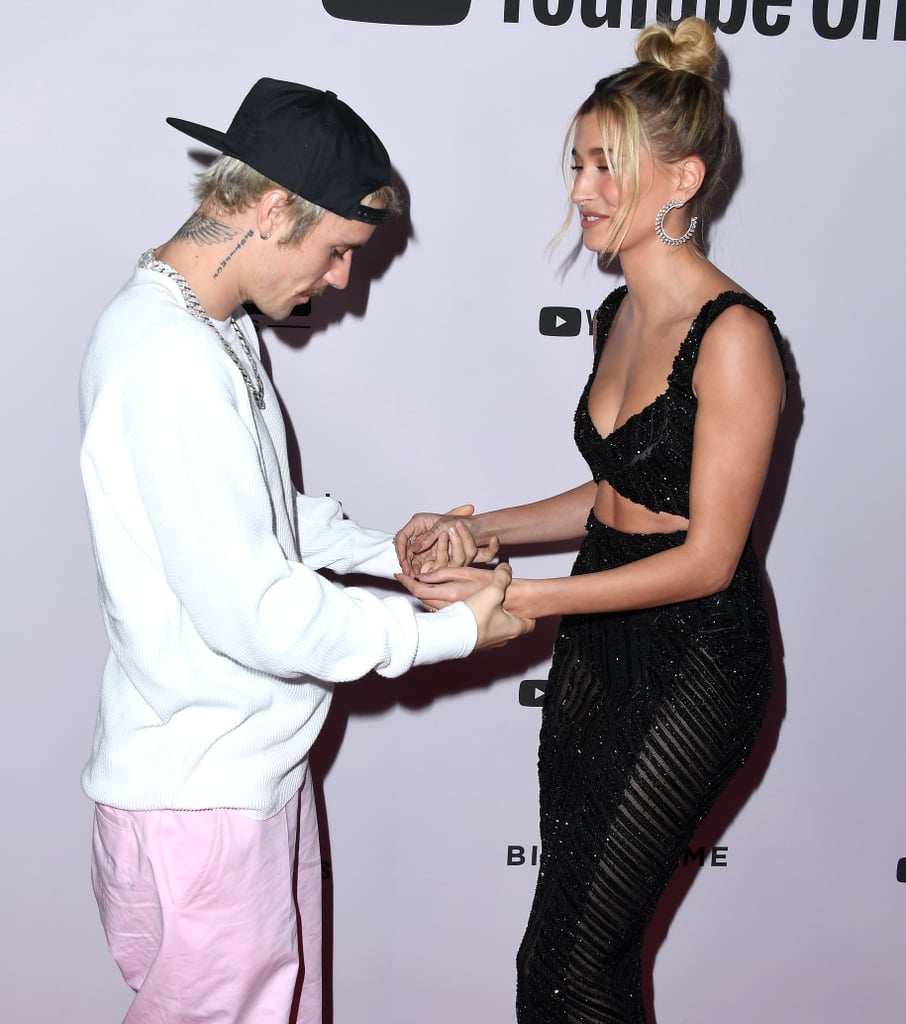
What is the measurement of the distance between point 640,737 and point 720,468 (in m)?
0.41

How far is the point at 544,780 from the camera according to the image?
188 cm

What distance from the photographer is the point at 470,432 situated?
84.4 inches

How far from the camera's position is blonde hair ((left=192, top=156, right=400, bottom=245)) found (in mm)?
1438

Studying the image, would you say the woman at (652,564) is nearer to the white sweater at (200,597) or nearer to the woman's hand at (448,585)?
the woman's hand at (448,585)

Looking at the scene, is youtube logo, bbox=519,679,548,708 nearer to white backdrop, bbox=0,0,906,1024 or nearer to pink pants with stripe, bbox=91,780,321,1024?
white backdrop, bbox=0,0,906,1024

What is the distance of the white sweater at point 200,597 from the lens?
1.33 meters

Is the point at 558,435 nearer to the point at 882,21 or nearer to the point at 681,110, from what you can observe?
the point at 681,110

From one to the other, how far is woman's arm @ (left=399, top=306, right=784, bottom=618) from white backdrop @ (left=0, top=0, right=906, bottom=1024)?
22.0 inches

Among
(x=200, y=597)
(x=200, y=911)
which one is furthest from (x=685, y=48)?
Result: (x=200, y=911)

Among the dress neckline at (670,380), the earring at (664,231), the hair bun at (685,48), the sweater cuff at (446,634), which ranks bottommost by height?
the sweater cuff at (446,634)

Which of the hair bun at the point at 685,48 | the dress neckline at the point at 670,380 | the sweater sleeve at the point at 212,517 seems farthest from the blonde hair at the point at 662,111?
the sweater sleeve at the point at 212,517

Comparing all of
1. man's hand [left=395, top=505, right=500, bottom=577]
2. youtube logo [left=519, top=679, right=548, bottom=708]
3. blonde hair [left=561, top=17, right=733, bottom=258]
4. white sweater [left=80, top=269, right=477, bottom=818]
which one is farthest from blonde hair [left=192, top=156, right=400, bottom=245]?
youtube logo [left=519, top=679, right=548, bottom=708]

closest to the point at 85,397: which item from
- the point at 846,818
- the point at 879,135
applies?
the point at 879,135

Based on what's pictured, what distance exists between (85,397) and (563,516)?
887 mm
